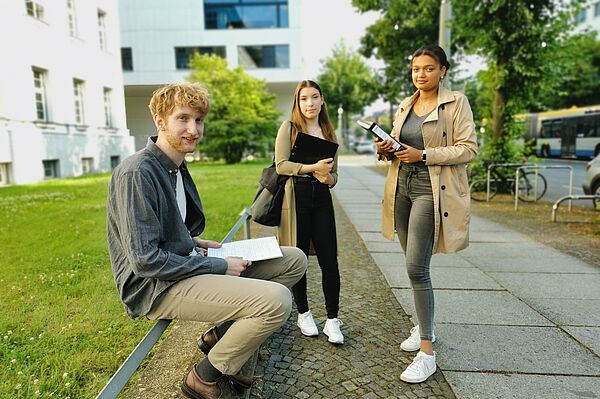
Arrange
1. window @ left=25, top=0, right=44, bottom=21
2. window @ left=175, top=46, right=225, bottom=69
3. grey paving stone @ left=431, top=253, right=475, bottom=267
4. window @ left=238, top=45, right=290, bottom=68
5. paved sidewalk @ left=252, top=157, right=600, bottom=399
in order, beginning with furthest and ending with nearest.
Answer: window @ left=238, top=45, right=290, bottom=68 < window @ left=175, top=46, right=225, bottom=69 < grey paving stone @ left=431, top=253, right=475, bottom=267 < window @ left=25, top=0, right=44, bottom=21 < paved sidewalk @ left=252, top=157, right=600, bottom=399

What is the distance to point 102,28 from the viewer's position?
6832 mm

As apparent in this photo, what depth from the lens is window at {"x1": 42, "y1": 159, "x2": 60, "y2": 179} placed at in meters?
16.5

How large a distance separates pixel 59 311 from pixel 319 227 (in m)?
2.26

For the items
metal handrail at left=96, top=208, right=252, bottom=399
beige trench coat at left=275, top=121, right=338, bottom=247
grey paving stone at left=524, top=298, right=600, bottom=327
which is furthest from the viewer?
grey paving stone at left=524, top=298, right=600, bottom=327

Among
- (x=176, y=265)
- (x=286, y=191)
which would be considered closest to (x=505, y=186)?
(x=286, y=191)

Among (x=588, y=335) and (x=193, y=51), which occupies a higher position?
(x=193, y=51)

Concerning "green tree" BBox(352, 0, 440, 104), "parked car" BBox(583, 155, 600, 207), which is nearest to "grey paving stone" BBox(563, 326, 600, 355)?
"parked car" BBox(583, 155, 600, 207)

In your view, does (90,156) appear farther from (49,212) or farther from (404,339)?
(404,339)

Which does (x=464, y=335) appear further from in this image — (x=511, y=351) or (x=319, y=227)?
(x=319, y=227)

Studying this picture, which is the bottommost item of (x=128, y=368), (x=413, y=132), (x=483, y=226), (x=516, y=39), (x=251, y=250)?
(x=483, y=226)

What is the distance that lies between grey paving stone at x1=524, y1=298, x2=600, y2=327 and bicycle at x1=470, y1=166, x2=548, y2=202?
717 centimetres

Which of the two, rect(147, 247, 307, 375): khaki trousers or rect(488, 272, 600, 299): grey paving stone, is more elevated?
rect(147, 247, 307, 375): khaki trousers

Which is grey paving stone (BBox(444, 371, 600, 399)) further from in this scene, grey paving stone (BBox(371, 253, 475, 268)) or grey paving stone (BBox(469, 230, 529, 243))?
grey paving stone (BBox(469, 230, 529, 243))

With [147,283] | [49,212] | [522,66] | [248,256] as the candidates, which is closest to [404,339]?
[248,256]
